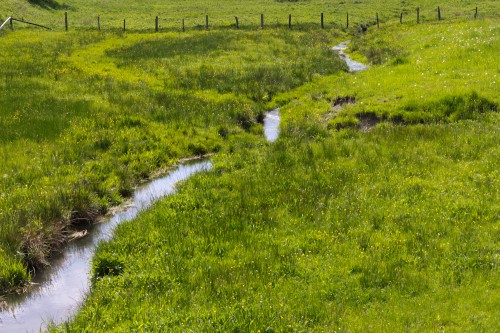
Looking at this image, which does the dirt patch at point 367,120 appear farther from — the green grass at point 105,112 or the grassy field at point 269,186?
the green grass at point 105,112

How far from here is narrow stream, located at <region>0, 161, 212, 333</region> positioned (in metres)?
8.36

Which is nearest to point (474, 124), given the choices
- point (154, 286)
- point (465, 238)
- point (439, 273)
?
point (465, 238)

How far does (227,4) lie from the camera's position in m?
75.5

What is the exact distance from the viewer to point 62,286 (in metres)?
9.41

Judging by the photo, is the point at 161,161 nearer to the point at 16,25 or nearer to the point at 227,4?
the point at 16,25

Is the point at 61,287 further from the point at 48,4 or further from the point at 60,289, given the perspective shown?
the point at 48,4

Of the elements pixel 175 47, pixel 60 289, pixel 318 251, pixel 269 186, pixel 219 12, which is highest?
pixel 219 12

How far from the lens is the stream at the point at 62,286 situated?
27.5 feet

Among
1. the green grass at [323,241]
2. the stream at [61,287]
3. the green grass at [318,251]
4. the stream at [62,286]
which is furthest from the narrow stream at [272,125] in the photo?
the stream at [61,287]

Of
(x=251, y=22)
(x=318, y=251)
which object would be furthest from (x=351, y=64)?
(x=318, y=251)

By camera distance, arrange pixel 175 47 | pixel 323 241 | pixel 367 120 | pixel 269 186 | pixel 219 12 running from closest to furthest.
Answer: pixel 323 241 < pixel 269 186 < pixel 367 120 < pixel 175 47 < pixel 219 12

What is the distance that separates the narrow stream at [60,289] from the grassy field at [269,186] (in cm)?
42

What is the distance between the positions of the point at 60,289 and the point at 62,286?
101 millimetres

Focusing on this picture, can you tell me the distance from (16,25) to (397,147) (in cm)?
4228
